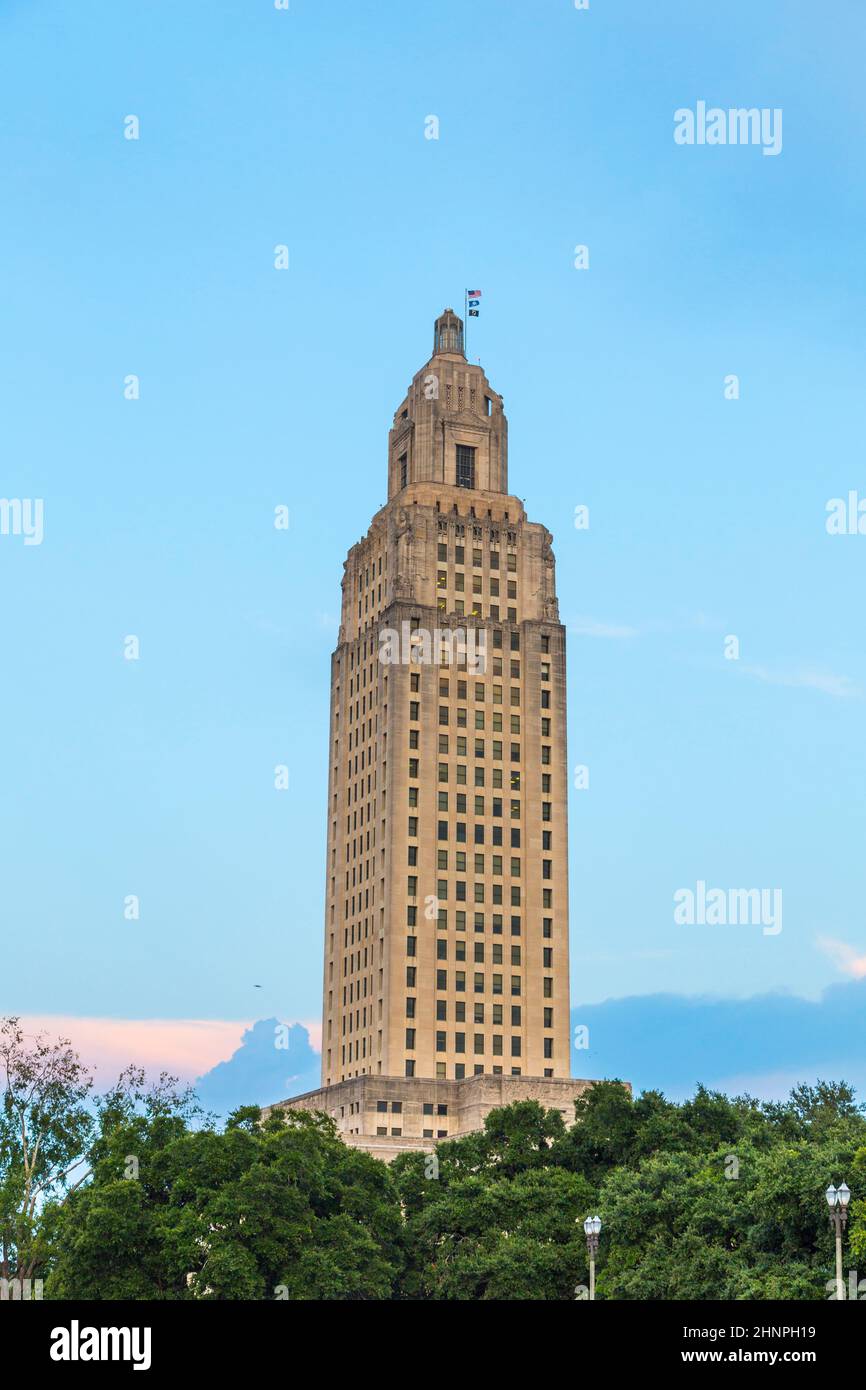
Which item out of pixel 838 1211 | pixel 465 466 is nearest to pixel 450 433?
pixel 465 466

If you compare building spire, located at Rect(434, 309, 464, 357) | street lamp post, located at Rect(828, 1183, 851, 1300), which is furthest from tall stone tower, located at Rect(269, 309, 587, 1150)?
street lamp post, located at Rect(828, 1183, 851, 1300)

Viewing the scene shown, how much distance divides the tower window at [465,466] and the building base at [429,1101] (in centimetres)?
5530

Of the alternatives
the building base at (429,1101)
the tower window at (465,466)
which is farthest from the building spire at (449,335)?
the building base at (429,1101)

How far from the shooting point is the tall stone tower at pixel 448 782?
443ft

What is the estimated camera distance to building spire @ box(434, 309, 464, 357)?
160m

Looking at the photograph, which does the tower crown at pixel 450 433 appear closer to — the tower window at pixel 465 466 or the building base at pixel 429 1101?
the tower window at pixel 465 466

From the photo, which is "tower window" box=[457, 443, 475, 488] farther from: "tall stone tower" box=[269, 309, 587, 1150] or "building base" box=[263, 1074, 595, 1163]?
"building base" box=[263, 1074, 595, 1163]

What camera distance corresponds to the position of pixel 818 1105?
127375 mm

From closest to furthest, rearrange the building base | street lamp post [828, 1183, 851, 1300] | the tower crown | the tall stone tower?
street lamp post [828, 1183, 851, 1300] < the building base < the tall stone tower < the tower crown

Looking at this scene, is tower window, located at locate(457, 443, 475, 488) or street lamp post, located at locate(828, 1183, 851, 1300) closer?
street lamp post, located at locate(828, 1183, 851, 1300)

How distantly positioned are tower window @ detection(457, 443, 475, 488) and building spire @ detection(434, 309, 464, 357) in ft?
36.4

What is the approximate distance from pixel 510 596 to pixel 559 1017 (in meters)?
36.7
